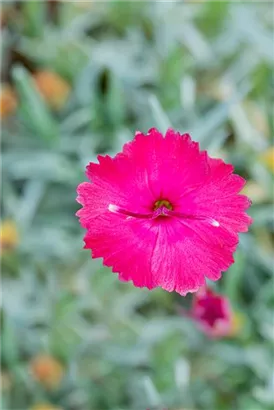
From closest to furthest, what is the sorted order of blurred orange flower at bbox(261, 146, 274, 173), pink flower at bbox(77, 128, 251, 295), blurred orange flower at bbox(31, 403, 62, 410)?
pink flower at bbox(77, 128, 251, 295) < blurred orange flower at bbox(31, 403, 62, 410) < blurred orange flower at bbox(261, 146, 274, 173)

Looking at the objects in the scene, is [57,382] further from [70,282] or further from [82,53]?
[82,53]

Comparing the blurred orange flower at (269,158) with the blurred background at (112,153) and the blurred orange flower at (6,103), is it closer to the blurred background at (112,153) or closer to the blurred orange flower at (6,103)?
the blurred background at (112,153)

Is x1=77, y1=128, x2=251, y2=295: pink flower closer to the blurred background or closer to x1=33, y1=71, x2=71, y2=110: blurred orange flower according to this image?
the blurred background

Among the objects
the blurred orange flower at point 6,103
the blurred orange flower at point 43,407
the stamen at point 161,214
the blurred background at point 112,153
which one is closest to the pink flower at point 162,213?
the stamen at point 161,214

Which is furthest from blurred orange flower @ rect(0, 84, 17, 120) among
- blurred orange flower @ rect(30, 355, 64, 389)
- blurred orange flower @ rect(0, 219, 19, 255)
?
blurred orange flower @ rect(30, 355, 64, 389)

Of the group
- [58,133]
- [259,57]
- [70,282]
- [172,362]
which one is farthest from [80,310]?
[259,57]

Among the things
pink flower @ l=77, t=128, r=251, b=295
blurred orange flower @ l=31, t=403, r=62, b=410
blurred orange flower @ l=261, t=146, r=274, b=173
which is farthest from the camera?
blurred orange flower @ l=261, t=146, r=274, b=173
